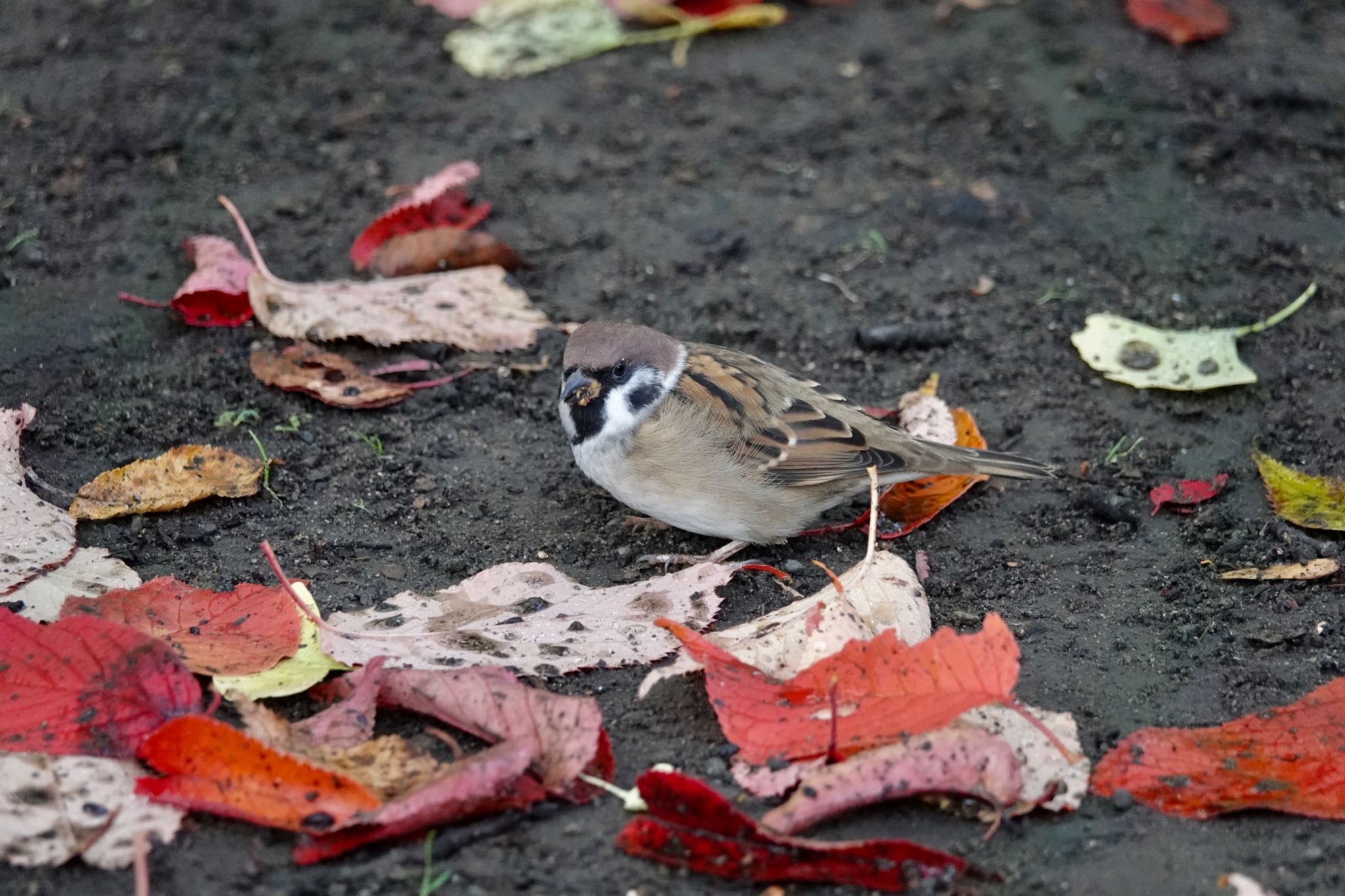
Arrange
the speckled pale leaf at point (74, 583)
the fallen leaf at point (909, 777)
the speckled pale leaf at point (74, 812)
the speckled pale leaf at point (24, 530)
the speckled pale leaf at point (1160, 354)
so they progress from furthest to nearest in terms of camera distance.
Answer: the speckled pale leaf at point (1160, 354) < the speckled pale leaf at point (24, 530) < the speckled pale leaf at point (74, 583) < the fallen leaf at point (909, 777) < the speckled pale leaf at point (74, 812)

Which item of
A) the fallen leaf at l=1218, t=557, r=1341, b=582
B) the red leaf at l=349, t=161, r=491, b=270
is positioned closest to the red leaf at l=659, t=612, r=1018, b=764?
the fallen leaf at l=1218, t=557, r=1341, b=582

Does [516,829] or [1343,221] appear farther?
[1343,221]

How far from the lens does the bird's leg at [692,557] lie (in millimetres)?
4211

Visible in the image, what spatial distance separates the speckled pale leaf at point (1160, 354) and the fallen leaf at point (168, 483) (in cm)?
293

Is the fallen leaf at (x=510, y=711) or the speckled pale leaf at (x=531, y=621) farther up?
the fallen leaf at (x=510, y=711)

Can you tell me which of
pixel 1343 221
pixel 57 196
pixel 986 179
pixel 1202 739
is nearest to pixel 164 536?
pixel 57 196

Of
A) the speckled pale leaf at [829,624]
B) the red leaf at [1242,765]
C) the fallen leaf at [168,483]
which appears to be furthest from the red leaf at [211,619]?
the red leaf at [1242,765]

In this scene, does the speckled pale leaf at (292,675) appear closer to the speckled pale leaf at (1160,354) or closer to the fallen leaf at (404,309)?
the fallen leaf at (404,309)

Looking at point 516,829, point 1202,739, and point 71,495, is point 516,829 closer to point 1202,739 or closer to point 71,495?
point 1202,739

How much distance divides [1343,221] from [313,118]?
434 centimetres

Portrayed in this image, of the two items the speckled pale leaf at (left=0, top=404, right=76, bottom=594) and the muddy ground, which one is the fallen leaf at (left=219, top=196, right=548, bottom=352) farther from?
the speckled pale leaf at (left=0, top=404, right=76, bottom=594)

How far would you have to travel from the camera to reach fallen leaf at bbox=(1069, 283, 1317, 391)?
15.8 ft

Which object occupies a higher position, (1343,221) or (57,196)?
(57,196)

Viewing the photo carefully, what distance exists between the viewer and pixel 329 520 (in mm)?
4148
